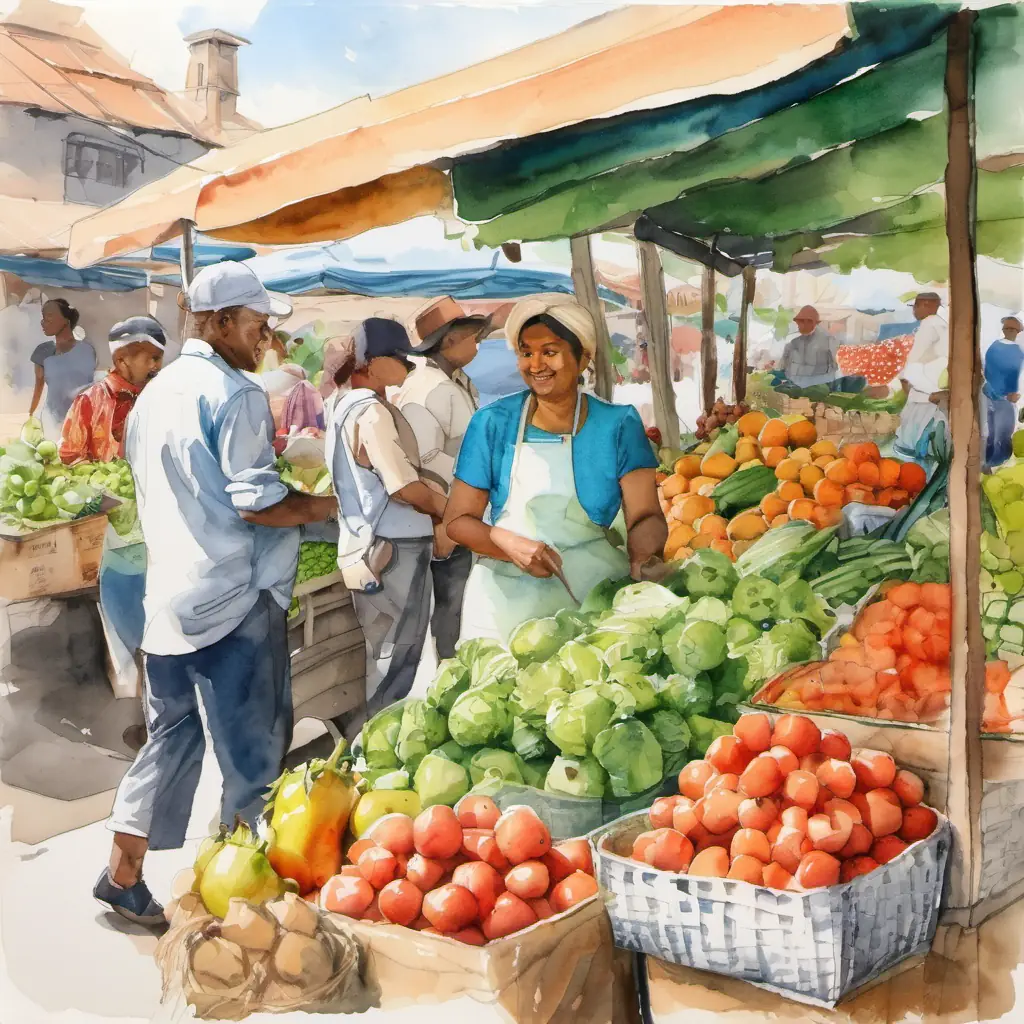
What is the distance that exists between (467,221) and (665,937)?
73.2 inches

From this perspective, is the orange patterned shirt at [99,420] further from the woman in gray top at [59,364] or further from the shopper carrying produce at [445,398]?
the shopper carrying produce at [445,398]

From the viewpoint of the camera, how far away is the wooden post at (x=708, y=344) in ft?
11.8

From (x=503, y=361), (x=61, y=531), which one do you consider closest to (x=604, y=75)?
(x=503, y=361)

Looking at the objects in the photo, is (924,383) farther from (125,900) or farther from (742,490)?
(125,900)

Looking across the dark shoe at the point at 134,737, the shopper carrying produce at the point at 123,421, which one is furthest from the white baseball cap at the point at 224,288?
the dark shoe at the point at 134,737

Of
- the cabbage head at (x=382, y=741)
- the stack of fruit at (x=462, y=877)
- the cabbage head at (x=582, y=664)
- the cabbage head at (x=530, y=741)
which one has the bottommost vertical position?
the stack of fruit at (x=462, y=877)

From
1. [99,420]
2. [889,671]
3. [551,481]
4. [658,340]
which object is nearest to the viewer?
[889,671]

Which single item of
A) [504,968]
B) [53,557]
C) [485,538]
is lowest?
[504,968]

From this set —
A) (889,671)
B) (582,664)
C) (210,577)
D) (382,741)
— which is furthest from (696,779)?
(210,577)

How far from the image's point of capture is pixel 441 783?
6.81ft

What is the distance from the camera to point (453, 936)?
1.74 m

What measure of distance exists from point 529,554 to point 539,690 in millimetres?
680

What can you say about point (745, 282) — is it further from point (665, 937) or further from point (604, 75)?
point (665, 937)

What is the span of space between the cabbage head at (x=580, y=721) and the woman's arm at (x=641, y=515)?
837 millimetres
